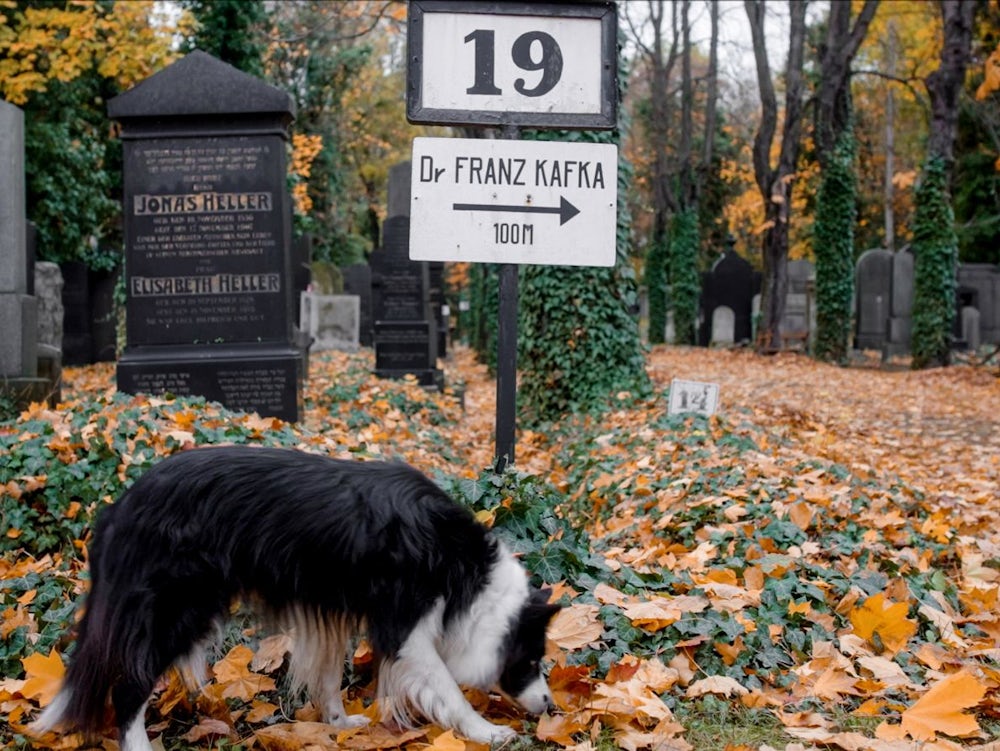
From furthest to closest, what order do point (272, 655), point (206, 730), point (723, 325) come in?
point (723, 325) < point (272, 655) < point (206, 730)

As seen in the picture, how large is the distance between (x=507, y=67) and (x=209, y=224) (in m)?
4.76

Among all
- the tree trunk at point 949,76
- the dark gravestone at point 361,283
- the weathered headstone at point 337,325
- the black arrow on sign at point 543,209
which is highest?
the tree trunk at point 949,76

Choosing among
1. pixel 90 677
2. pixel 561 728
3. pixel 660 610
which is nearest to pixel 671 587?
pixel 660 610

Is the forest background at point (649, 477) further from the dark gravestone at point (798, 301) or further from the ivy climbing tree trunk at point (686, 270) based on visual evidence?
the ivy climbing tree trunk at point (686, 270)

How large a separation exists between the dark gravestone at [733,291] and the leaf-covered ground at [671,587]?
23814 mm

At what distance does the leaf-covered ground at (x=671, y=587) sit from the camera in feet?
10.3

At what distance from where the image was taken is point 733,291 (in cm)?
3200

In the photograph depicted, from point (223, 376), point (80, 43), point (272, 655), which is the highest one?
point (80, 43)

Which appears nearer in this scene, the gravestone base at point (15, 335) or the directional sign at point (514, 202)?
the directional sign at point (514, 202)

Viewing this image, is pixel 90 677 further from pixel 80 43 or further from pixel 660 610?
pixel 80 43

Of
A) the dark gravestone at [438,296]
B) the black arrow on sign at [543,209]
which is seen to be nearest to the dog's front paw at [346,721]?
the black arrow on sign at [543,209]

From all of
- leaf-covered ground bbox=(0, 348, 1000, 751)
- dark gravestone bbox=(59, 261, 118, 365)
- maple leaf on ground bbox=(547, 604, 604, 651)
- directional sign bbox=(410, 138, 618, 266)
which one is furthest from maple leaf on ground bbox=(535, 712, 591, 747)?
dark gravestone bbox=(59, 261, 118, 365)

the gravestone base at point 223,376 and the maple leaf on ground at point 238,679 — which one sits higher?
the gravestone base at point 223,376

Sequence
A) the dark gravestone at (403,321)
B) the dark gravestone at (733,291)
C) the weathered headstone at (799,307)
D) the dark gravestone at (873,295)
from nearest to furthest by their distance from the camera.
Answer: the dark gravestone at (403,321), the dark gravestone at (873,295), the weathered headstone at (799,307), the dark gravestone at (733,291)
